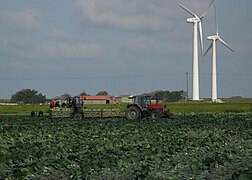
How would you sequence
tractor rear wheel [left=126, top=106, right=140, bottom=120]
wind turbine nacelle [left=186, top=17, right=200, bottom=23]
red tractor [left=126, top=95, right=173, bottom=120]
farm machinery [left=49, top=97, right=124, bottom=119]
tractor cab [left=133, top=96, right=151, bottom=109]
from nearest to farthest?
tractor rear wheel [left=126, top=106, right=140, bottom=120] → red tractor [left=126, top=95, right=173, bottom=120] → tractor cab [left=133, top=96, right=151, bottom=109] → farm machinery [left=49, top=97, right=124, bottom=119] → wind turbine nacelle [left=186, top=17, right=200, bottom=23]

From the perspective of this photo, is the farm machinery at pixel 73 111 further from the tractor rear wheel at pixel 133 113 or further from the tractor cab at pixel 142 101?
the tractor cab at pixel 142 101

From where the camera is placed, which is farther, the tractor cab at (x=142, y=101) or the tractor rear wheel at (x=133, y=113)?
the tractor cab at (x=142, y=101)

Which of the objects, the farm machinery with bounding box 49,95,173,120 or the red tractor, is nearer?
the red tractor

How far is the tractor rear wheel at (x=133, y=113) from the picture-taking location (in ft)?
150

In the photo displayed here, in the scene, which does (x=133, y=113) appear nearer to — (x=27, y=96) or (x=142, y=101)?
(x=142, y=101)

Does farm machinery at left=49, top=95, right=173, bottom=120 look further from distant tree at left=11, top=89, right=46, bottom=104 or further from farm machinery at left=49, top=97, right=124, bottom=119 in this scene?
distant tree at left=11, top=89, right=46, bottom=104

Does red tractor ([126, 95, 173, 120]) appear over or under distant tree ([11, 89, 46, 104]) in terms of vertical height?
under

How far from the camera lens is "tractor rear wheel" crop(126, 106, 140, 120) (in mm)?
45791

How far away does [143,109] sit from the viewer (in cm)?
4634

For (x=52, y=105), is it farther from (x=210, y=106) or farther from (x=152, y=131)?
(x=210, y=106)

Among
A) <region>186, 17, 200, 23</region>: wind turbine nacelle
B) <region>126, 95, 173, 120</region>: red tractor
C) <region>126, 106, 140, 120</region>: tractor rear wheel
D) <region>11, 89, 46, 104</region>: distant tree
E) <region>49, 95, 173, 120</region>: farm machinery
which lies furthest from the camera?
<region>11, 89, 46, 104</region>: distant tree

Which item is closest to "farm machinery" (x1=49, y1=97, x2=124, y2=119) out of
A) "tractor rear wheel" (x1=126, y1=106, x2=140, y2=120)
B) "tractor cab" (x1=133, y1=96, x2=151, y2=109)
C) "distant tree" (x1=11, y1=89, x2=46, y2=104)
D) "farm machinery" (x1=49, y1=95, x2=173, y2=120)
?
"farm machinery" (x1=49, y1=95, x2=173, y2=120)

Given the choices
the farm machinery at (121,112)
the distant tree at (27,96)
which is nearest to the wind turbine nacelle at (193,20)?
the farm machinery at (121,112)

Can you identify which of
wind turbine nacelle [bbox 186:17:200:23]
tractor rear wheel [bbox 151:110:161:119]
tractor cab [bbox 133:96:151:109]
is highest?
wind turbine nacelle [bbox 186:17:200:23]
